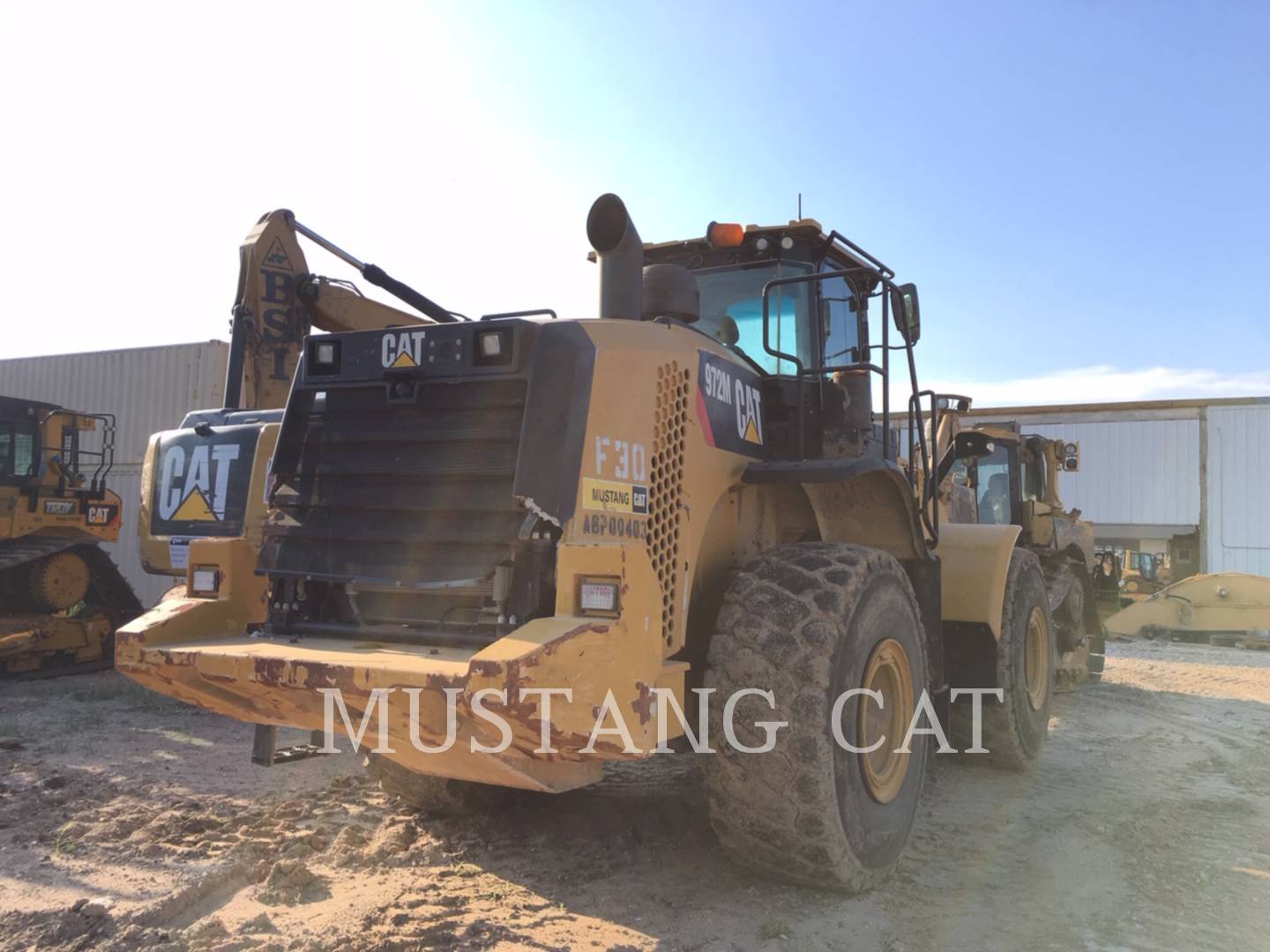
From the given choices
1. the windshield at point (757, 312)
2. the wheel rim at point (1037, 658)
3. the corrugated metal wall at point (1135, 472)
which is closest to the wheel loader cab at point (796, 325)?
the windshield at point (757, 312)

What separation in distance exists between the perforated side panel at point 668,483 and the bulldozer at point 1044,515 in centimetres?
573

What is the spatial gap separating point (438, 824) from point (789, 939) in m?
1.90

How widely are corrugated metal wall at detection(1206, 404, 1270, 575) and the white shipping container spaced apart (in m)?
21.7

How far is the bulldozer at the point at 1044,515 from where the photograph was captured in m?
9.75

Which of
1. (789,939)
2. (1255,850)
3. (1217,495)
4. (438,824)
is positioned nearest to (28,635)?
(438,824)

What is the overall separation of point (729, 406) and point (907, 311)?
1.17m

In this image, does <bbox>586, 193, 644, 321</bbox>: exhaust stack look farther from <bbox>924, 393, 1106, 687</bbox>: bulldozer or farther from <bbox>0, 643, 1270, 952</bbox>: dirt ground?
<bbox>924, 393, 1106, 687</bbox>: bulldozer

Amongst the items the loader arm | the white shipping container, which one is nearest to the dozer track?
the loader arm

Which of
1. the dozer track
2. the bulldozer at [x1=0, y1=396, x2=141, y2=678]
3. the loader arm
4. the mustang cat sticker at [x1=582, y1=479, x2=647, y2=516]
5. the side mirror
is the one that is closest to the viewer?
the mustang cat sticker at [x1=582, y1=479, x2=647, y2=516]

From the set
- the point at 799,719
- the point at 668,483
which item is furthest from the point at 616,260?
the point at 799,719

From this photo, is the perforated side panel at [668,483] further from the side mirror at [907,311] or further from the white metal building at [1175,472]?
the white metal building at [1175,472]

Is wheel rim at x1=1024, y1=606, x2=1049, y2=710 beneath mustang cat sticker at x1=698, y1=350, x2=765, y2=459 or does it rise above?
beneath

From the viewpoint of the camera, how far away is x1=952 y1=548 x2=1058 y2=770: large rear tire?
6207 millimetres

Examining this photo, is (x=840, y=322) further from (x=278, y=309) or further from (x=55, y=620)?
(x=55, y=620)
